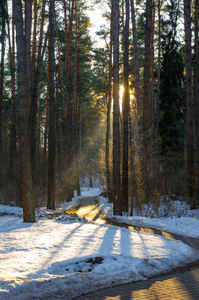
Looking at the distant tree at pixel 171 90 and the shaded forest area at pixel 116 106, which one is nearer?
the shaded forest area at pixel 116 106

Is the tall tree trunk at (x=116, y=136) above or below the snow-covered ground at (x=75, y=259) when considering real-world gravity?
above

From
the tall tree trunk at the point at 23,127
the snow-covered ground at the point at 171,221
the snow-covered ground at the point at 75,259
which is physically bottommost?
the snow-covered ground at the point at 171,221

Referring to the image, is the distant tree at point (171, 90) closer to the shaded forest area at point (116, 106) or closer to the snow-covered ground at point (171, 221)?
the shaded forest area at point (116, 106)

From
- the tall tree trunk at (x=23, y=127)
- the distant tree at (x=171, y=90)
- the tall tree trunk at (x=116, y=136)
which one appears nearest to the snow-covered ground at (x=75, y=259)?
the tall tree trunk at (x=23, y=127)

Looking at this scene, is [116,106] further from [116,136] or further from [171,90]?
[171,90]

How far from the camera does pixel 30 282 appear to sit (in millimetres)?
4227

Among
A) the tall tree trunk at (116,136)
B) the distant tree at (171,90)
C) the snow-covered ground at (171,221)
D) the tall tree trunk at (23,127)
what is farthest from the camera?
the distant tree at (171,90)

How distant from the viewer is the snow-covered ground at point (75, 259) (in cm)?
429

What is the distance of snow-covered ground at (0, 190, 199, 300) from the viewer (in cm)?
429

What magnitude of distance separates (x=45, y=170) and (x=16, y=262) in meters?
21.1

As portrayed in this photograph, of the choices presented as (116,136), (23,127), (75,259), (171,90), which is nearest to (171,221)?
(116,136)

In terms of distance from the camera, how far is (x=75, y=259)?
533 cm

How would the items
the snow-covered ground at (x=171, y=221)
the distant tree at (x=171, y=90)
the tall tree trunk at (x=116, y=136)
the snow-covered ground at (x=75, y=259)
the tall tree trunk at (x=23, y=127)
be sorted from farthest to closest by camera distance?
the distant tree at (x=171, y=90), the tall tree trunk at (x=116, y=136), the snow-covered ground at (x=171, y=221), the tall tree trunk at (x=23, y=127), the snow-covered ground at (x=75, y=259)

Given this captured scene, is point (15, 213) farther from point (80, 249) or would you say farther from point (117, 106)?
point (80, 249)
